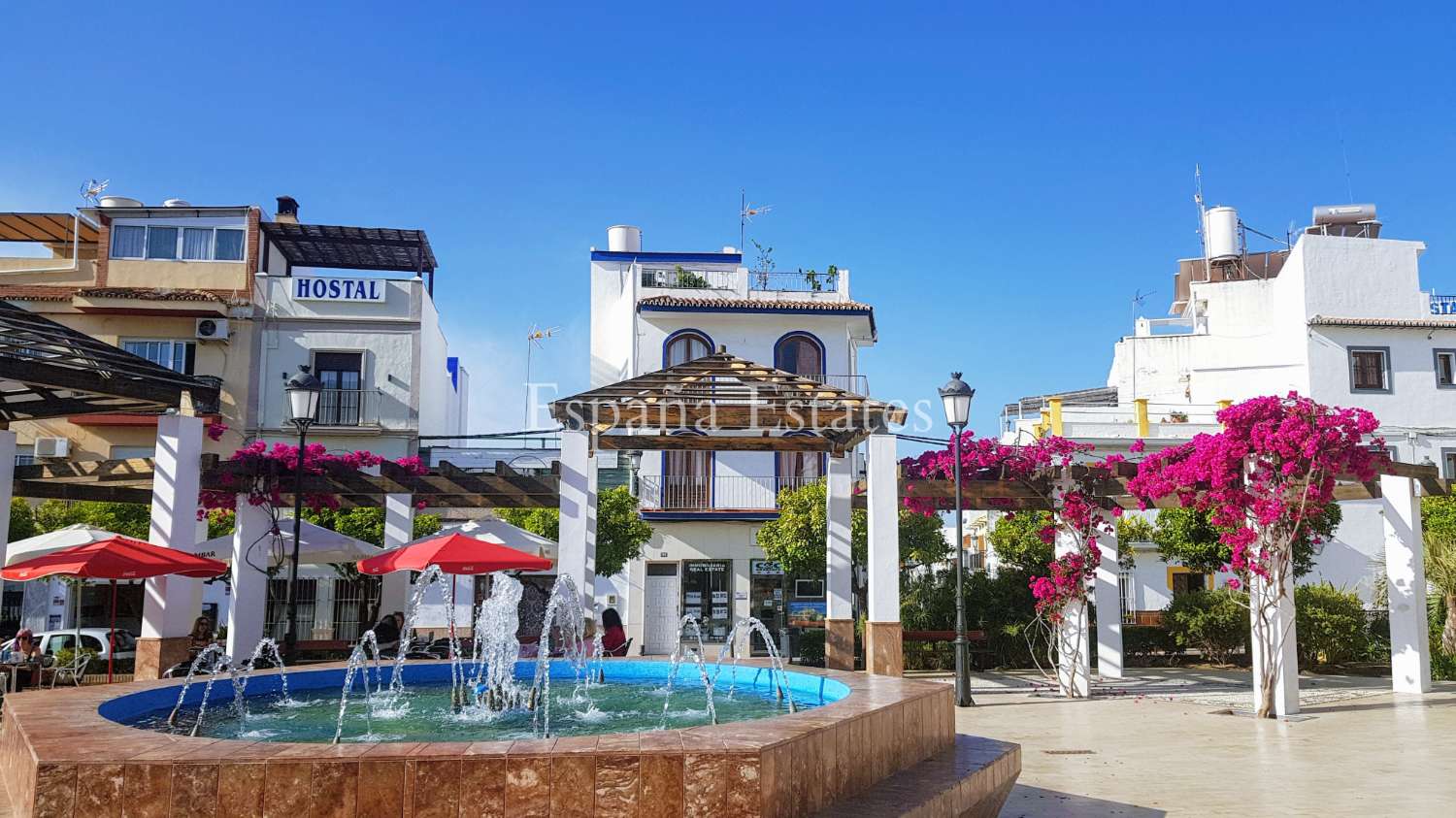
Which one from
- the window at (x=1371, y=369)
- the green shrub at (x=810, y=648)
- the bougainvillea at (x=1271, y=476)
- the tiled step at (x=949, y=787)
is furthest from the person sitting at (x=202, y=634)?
the window at (x=1371, y=369)

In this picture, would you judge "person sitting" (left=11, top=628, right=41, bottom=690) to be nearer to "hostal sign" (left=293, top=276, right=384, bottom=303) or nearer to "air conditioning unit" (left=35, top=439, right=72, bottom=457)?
"air conditioning unit" (left=35, top=439, right=72, bottom=457)

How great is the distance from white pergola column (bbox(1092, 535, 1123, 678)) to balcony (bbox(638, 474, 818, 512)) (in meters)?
10.2

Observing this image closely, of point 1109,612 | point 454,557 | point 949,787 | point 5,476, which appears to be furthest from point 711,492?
point 949,787

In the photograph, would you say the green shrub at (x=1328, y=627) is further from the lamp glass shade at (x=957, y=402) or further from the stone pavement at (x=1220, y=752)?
the lamp glass shade at (x=957, y=402)

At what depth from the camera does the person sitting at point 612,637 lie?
13.0 m

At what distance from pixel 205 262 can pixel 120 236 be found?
198 cm

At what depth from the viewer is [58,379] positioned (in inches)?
393

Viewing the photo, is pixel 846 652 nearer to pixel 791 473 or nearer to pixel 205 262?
pixel 791 473

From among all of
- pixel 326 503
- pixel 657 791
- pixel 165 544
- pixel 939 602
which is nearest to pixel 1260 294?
pixel 939 602

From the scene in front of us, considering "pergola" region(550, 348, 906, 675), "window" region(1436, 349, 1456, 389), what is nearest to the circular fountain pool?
"pergola" region(550, 348, 906, 675)

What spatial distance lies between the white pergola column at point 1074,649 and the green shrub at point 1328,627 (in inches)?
193

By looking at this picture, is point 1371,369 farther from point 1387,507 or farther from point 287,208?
point 287,208

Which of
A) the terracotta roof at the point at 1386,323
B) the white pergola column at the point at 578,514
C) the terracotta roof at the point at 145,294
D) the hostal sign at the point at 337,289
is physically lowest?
the white pergola column at the point at 578,514

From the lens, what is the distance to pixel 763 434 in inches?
488
